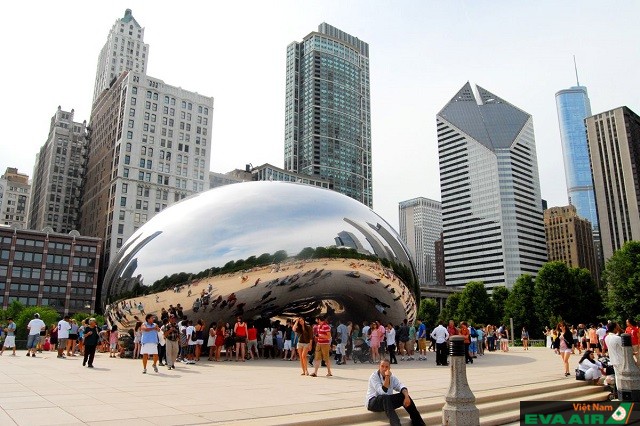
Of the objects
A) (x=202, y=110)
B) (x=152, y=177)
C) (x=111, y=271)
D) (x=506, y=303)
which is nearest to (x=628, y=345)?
(x=111, y=271)

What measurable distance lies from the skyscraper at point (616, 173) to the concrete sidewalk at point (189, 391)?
151 meters

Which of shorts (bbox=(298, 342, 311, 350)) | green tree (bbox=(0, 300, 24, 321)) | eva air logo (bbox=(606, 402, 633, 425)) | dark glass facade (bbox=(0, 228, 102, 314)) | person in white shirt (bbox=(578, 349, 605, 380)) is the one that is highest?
dark glass facade (bbox=(0, 228, 102, 314))

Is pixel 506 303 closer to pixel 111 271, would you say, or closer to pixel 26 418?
pixel 111 271

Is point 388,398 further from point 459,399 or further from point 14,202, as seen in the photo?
point 14,202

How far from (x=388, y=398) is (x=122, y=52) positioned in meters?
156

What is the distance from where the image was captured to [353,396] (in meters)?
9.08

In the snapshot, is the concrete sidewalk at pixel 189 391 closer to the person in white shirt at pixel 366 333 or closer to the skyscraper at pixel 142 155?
the person in white shirt at pixel 366 333

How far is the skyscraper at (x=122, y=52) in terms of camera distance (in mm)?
140375

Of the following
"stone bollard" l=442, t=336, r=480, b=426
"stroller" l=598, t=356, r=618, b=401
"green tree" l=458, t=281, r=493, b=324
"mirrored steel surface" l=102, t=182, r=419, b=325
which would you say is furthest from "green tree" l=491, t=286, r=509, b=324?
"stone bollard" l=442, t=336, r=480, b=426

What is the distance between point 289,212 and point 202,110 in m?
93.6

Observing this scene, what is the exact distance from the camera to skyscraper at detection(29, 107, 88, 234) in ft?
394

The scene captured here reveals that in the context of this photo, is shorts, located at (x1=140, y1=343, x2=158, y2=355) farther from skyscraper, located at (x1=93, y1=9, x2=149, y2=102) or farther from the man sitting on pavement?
skyscraper, located at (x1=93, y1=9, x2=149, y2=102)

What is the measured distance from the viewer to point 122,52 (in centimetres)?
14312

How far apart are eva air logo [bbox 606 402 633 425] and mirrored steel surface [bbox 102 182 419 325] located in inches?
386
